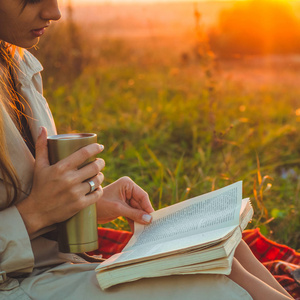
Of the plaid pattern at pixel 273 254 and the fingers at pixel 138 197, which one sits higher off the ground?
the fingers at pixel 138 197

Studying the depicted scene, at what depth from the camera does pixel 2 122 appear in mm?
1139

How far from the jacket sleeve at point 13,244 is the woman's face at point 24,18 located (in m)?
0.51

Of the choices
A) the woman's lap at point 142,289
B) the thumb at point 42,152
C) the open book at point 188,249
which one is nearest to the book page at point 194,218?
the open book at point 188,249

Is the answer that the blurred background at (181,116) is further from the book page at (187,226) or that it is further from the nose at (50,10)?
the book page at (187,226)

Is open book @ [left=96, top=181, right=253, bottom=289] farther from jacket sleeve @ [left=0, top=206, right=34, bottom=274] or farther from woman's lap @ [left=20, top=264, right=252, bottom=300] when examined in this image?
jacket sleeve @ [left=0, top=206, right=34, bottom=274]

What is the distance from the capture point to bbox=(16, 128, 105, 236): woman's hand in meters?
1.10

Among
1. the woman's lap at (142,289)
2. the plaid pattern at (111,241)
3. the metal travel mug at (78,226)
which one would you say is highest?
the metal travel mug at (78,226)

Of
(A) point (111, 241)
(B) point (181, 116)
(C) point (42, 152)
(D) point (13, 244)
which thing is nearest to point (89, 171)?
(C) point (42, 152)

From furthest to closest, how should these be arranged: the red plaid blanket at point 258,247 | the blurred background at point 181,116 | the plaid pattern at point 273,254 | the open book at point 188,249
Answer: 1. the blurred background at point 181,116
2. the red plaid blanket at point 258,247
3. the plaid pattern at point 273,254
4. the open book at point 188,249

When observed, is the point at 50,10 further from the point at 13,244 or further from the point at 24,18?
the point at 13,244

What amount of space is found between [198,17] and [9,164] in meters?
2.29

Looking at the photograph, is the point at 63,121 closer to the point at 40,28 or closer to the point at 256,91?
Answer: the point at 40,28

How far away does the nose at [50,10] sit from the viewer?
47.3 inches

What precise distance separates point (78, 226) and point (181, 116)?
2817 millimetres
